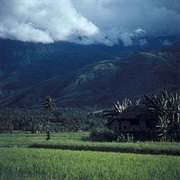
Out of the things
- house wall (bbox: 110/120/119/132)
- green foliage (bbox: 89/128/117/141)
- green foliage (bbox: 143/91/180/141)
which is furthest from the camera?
house wall (bbox: 110/120/119/132)

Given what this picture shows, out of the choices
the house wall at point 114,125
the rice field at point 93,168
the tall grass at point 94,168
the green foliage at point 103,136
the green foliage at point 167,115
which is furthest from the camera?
the house wall at point 114,125

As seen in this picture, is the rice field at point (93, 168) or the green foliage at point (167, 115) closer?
the rice field at point (93, 168)

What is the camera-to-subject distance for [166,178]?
2900 centimetres

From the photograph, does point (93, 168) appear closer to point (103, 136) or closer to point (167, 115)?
point (167, 115)

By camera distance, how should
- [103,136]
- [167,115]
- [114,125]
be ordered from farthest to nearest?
[114,125] → [103,136] → [167,115]

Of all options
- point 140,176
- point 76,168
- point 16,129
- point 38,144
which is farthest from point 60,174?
point 16,129

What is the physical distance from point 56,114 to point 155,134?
4935 inches

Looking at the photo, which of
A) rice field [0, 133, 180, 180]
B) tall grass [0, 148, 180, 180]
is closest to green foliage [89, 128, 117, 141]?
rice field [0, 133, 180, 180]

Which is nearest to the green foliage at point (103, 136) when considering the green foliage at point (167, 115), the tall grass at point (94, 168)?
the green foliage at point (167, 115)

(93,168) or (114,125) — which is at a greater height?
(114,125)

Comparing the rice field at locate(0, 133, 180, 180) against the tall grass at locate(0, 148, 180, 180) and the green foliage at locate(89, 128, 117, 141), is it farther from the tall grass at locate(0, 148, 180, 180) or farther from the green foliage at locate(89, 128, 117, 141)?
the green foliage at locate(89, 128, 117, 141)

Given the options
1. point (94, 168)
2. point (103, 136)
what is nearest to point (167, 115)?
point (103, 136)

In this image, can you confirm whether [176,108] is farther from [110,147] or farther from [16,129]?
[16,129]

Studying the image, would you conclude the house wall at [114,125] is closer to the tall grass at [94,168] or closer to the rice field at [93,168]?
the rice field at [93,168]
